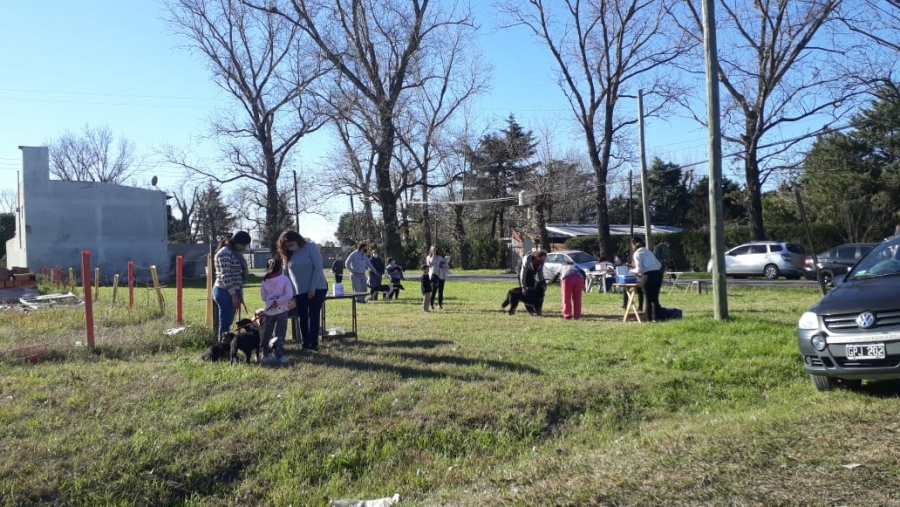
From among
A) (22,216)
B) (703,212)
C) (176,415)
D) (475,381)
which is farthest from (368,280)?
(703,212)

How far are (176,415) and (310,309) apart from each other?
11.7 feet

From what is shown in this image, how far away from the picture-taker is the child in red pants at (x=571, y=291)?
1402cm

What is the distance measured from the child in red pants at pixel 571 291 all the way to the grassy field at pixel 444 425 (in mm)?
3713

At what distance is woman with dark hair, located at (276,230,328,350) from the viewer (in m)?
Answer: 9.63

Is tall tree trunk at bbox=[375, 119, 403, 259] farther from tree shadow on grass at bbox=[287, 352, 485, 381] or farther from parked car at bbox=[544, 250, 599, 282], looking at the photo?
tree shadow on grass at bbox=[287, 352, 485, 381]

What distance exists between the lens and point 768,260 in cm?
2919

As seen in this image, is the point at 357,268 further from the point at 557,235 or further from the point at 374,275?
the point at 557,235

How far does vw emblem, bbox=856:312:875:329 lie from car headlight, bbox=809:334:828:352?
34 cm

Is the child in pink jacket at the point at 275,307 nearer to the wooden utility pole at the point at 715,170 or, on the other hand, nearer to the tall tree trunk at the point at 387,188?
the wooden utility pole at the point at 715,170

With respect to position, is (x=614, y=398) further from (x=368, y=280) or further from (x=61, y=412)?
(x=368, y=280)

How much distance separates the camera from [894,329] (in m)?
6.20

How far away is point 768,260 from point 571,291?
Answer: 728 inches

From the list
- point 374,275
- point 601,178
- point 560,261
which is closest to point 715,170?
point 374,275

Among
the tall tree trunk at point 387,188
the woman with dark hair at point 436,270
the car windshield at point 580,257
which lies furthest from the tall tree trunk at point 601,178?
the woman with dark hair at point 436,270
